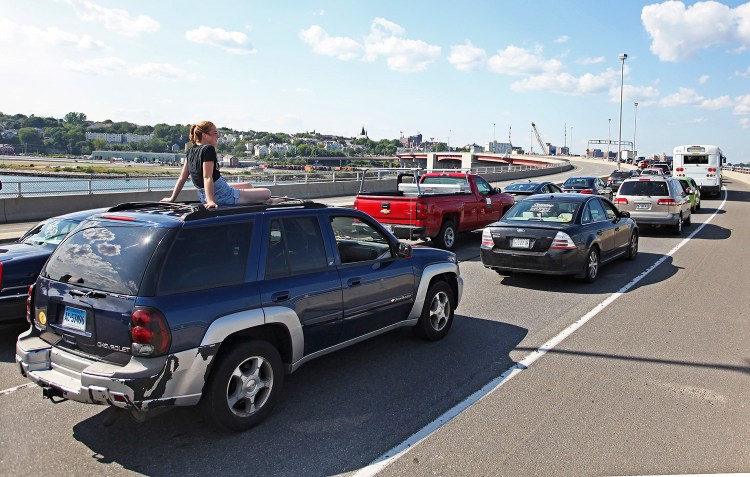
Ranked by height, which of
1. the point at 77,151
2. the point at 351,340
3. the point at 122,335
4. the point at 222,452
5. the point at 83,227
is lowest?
the point at 222,452

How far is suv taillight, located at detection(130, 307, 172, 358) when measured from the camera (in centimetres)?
370

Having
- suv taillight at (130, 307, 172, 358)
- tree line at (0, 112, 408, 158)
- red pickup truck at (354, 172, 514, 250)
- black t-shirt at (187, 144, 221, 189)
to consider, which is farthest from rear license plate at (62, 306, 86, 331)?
tree line at (0, 112, 408, 158)

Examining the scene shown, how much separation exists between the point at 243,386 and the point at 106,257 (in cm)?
135

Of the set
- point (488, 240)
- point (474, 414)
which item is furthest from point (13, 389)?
point (488, 240)

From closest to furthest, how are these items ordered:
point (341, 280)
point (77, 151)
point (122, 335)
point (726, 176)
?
1. point (122, 335)
2. point (341, 280)
3. point (77, 151)
4. point (726, 176)

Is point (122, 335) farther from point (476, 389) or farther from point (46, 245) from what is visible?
point (46, 245)

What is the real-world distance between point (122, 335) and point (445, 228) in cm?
1032

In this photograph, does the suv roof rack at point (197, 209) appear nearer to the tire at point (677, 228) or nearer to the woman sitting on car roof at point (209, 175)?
the woman sitting on car roof at point (209, 175)

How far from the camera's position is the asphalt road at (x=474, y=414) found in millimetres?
3826

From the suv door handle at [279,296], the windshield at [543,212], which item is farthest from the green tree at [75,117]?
the suv door handle at [279,296]

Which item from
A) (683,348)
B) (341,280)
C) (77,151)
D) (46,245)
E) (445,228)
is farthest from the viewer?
(77,151)

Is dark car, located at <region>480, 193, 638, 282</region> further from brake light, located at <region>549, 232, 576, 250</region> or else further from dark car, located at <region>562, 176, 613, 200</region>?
dark car, located at <region>562, 176, 613, 200</region>

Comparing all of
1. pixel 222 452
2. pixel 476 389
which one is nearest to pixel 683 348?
pixel 476 389

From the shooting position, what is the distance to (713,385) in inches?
210
